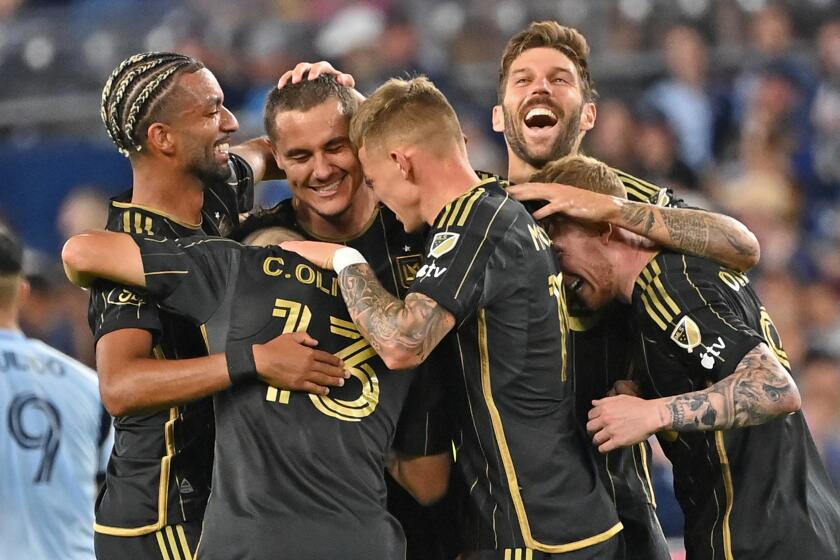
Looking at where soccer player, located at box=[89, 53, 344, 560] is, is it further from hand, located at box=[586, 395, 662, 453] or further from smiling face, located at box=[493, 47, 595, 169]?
smiling face, located at box=[493, 47, 595, 169]

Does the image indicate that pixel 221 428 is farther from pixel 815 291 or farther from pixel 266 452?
pixel 815 291

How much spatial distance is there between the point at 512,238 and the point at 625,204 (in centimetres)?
47

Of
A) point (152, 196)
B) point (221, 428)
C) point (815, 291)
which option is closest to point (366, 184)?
point (152, 196)

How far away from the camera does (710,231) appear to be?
13.2ft

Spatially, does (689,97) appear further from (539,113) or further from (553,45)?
(539,113)

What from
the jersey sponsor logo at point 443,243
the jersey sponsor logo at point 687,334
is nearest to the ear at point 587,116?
the jersey sponsor logo at point 687,334

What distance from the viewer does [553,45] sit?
495 cm

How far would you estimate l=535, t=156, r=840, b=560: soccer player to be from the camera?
3.71 m

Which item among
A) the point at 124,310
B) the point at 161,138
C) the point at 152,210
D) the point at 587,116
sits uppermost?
the point at 587,116

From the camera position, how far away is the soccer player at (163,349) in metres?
3.60

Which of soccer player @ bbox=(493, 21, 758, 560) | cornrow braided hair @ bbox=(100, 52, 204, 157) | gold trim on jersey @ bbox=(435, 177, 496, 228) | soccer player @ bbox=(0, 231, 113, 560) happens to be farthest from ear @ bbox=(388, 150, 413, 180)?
soccer player @ bbox=(0, 231, 113, 560)

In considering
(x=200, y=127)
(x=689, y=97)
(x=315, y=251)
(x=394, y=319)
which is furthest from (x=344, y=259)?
(x=689, y=97)

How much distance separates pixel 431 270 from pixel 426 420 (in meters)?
0.61

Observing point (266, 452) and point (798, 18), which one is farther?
point (798, 18)
